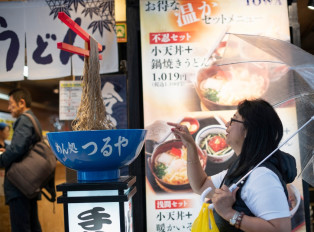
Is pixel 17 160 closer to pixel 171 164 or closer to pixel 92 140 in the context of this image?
pixel 171 164

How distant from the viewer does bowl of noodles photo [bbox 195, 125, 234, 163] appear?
4098 mm

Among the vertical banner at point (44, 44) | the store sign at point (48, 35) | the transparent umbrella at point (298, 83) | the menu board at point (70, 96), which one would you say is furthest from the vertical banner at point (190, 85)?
the transparent umbrella at point (298, 83)

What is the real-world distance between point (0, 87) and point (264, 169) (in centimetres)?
749

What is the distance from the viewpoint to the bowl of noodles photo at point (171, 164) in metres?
4.11

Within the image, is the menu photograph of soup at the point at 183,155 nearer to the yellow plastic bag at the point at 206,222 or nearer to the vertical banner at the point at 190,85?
the vertical banner at the point at 190,85

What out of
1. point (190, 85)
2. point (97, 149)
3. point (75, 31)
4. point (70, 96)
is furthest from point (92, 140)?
point (70, 96)

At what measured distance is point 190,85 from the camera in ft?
13.6

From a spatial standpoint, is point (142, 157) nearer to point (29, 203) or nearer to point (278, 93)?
point (29, 203)

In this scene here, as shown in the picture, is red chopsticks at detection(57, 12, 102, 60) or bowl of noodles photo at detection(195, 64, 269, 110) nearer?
red chopsticks at detection(57, 12, 102, 60)

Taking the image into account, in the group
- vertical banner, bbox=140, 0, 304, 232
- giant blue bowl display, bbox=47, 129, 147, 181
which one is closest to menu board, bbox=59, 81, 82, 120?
vertical banner, bbox=140, 0, 304, 232

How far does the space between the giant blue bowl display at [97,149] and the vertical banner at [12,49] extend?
3.00 meters

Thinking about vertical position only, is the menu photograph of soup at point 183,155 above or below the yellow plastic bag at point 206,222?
above

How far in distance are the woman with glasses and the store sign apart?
9.03 ft

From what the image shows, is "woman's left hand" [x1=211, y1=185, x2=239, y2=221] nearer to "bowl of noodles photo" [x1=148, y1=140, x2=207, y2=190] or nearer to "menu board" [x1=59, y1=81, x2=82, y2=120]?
"bowl of noodles photo" [x1=148, y1=140, x2=207, y2=190]
